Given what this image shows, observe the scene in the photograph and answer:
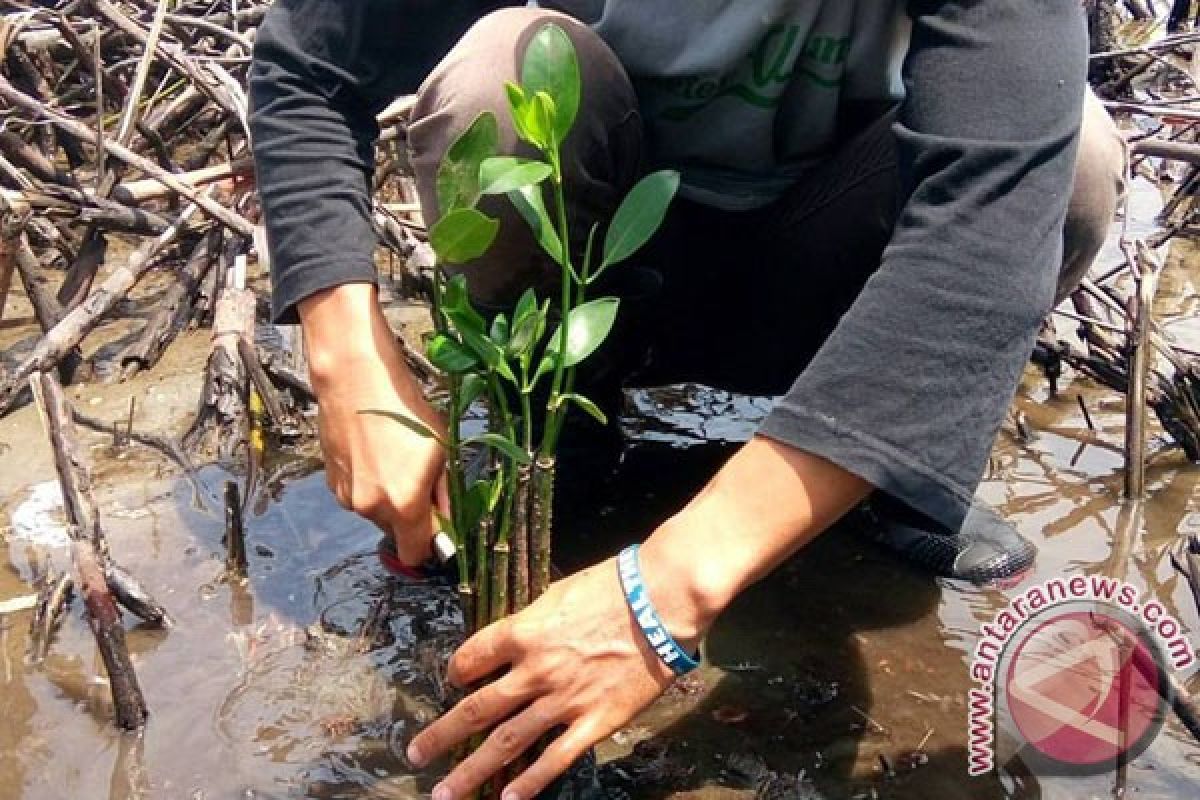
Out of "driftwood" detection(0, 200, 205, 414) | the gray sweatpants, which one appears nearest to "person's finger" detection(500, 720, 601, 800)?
the gray sweatpants

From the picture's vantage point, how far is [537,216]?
1.20 meters

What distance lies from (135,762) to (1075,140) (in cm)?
122

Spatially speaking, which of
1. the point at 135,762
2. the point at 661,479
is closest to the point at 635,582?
the point at 135,762

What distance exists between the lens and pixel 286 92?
1.55m

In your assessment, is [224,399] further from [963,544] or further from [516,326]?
[963,544]

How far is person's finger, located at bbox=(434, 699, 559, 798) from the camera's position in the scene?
1.15m

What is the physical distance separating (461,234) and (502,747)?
0.48 metres

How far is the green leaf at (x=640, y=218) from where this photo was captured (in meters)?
1.25

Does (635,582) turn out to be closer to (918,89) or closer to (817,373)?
(817,373)

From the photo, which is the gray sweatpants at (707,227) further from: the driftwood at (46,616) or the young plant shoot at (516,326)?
the driftwood at (46,616)

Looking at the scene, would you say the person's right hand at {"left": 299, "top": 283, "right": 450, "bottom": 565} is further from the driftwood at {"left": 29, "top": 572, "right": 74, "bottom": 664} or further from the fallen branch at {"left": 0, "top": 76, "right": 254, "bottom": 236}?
the fallen branch at {"left": 0, "top": 76, "right": 254, "bottom": 236}

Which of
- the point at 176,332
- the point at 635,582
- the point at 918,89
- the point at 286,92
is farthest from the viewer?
the point at 176,332

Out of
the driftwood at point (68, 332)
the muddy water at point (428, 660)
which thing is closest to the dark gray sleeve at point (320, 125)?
the muddy water at point (428, 660)

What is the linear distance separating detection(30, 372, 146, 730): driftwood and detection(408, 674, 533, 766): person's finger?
41cm
